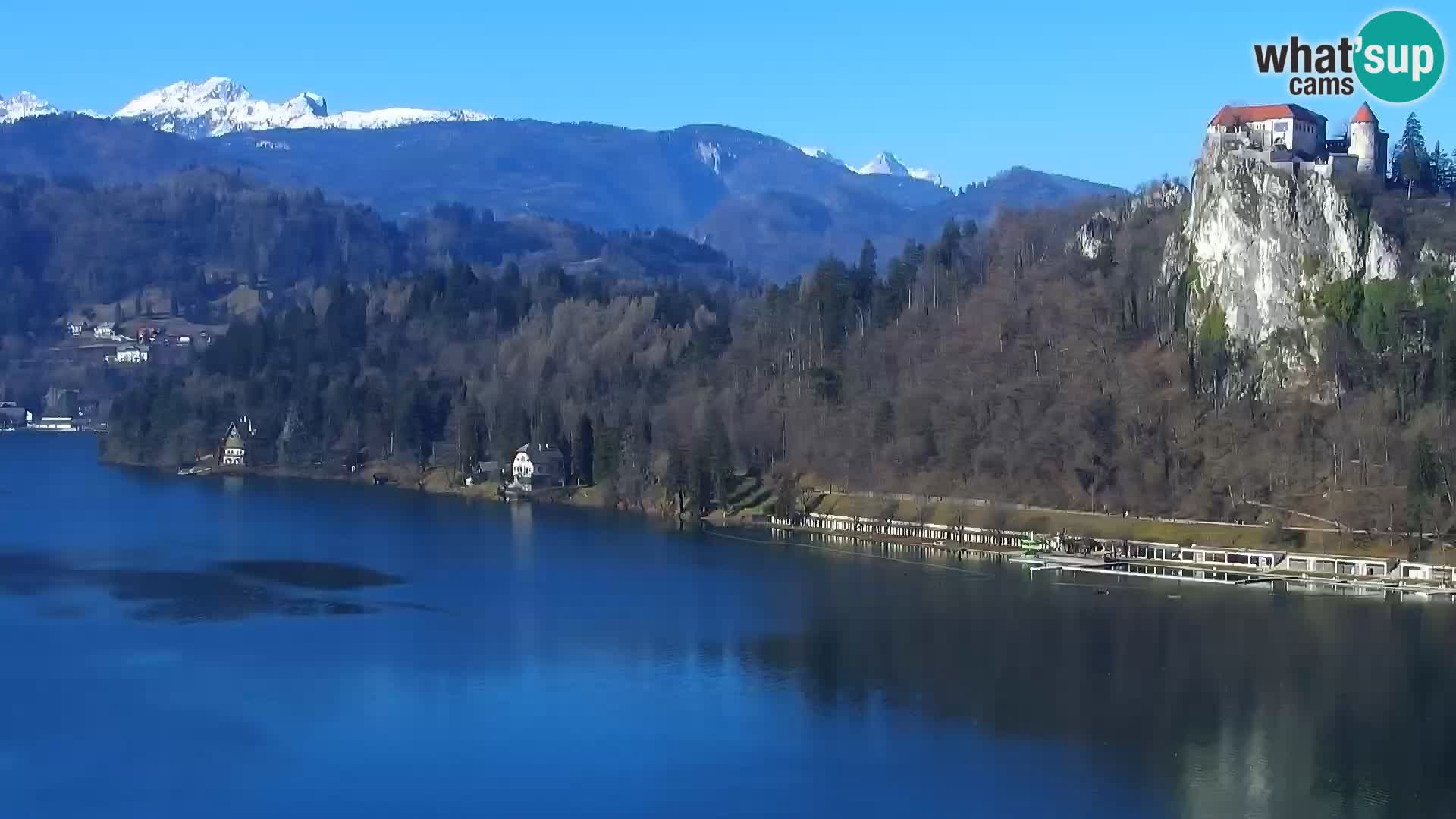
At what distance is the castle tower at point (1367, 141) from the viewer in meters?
34.4

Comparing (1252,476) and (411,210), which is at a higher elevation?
(411,210)

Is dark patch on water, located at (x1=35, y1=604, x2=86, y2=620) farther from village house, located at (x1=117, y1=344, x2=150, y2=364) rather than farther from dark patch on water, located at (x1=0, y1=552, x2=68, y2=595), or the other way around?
village house, located at (x1=117, y1=344, x2=150, y2=364)

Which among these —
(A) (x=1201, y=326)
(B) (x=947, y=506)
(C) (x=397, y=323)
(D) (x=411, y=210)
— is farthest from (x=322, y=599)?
(D) (x=411, y=210)

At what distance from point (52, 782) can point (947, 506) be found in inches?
742

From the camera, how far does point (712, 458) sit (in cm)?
3578

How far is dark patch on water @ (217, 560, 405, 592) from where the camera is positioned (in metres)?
27.5

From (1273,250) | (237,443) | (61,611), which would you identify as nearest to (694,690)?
(61,611)

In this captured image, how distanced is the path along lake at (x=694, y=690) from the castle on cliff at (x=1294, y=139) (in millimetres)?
10656

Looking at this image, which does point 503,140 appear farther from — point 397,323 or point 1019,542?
point 1019,542

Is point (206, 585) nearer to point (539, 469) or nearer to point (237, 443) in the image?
point (539, 469)

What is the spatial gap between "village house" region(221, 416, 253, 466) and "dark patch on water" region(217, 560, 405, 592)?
19.0 m

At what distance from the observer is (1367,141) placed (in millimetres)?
34531

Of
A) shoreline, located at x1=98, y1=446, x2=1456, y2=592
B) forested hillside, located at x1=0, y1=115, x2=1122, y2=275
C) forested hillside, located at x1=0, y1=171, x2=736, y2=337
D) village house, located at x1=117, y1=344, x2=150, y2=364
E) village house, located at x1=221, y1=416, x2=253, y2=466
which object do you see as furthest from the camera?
forested hillside, located at x1=0, y1=115, x2=1122, y2=275

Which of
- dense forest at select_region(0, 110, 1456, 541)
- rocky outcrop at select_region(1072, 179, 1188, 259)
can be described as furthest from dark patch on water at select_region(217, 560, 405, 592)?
rocky outcrop at select_region(1072, 179, 1188, 259)
